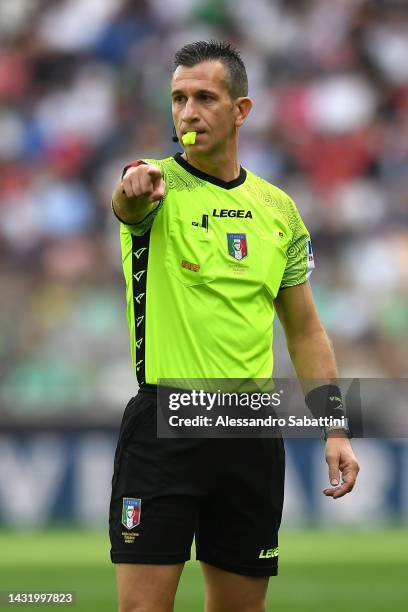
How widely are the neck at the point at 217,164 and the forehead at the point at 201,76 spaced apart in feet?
0.75

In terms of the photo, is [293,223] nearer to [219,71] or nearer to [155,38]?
[219,71]

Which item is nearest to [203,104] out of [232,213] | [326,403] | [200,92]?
[200,92]

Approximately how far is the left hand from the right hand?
3.67ft

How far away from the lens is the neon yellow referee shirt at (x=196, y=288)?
395cm

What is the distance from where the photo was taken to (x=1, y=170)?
41.5 feet

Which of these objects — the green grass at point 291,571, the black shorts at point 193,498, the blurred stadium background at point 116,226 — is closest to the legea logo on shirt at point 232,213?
the black shorts at point 193,498

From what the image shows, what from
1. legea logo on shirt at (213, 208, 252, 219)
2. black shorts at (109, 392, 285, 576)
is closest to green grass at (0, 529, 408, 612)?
black shorts at (109, 392, 285, 576)

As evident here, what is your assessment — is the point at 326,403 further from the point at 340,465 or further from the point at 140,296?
the point at 140,296

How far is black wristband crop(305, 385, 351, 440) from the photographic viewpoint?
4297mm

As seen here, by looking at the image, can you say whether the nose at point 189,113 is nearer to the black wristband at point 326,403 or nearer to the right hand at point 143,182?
the right hand at point 143,182

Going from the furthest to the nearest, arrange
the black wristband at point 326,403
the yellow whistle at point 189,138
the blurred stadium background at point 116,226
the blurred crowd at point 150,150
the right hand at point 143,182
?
the blurred crowd at point 150,150
the blurred stadium background at point 116,226
the black wristband at point 326,403
the yellow whistle at point 189,138
the right hand at point 143,182

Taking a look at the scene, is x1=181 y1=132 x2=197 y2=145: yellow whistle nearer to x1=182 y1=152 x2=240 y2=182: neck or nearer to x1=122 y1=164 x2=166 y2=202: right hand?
x1=182 y1=152 x2=240 y2=182: neck

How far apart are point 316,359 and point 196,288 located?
620 mm

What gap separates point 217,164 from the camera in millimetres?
4195
